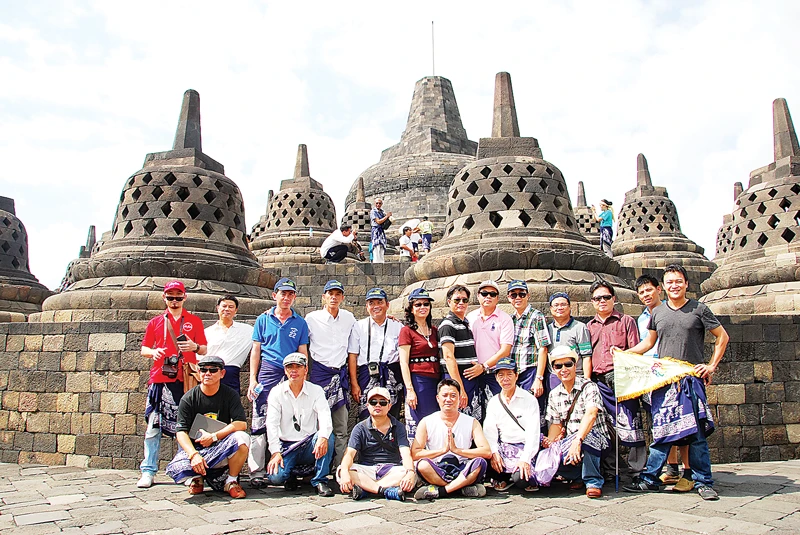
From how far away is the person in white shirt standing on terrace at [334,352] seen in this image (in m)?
5.12

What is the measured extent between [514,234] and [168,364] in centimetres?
447

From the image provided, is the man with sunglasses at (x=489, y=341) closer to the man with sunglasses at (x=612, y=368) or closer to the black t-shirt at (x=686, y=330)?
the man with sunglasses at (x=612, y=368)

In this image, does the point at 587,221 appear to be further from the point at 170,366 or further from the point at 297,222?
the point at 170,366

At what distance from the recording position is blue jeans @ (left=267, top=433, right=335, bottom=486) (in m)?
4.63

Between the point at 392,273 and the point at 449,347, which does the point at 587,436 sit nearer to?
the point at 449,347

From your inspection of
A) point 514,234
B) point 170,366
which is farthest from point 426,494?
point 514,234

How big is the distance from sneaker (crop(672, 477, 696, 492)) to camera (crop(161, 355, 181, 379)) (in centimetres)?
405

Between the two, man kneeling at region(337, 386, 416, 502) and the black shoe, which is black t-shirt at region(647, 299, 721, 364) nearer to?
man kneeling at region(337, 386, 416, 502)

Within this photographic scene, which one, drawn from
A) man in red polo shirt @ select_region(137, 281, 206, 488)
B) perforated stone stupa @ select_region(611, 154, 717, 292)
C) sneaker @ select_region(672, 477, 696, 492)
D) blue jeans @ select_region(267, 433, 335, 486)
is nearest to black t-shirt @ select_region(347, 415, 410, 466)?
blue jeans @ select_region(267, 433, 335, 486)

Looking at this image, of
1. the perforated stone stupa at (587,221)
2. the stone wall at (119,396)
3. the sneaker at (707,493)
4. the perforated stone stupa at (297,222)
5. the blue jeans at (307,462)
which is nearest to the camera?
the sneaker at (707,493)

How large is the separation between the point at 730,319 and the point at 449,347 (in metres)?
3.26

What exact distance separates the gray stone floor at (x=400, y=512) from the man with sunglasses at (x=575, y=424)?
0.18 metres

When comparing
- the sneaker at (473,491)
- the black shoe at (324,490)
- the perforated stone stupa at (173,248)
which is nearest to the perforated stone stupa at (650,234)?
the perforated stone stupa at (173,248)

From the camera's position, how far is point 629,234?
17.2 metres
